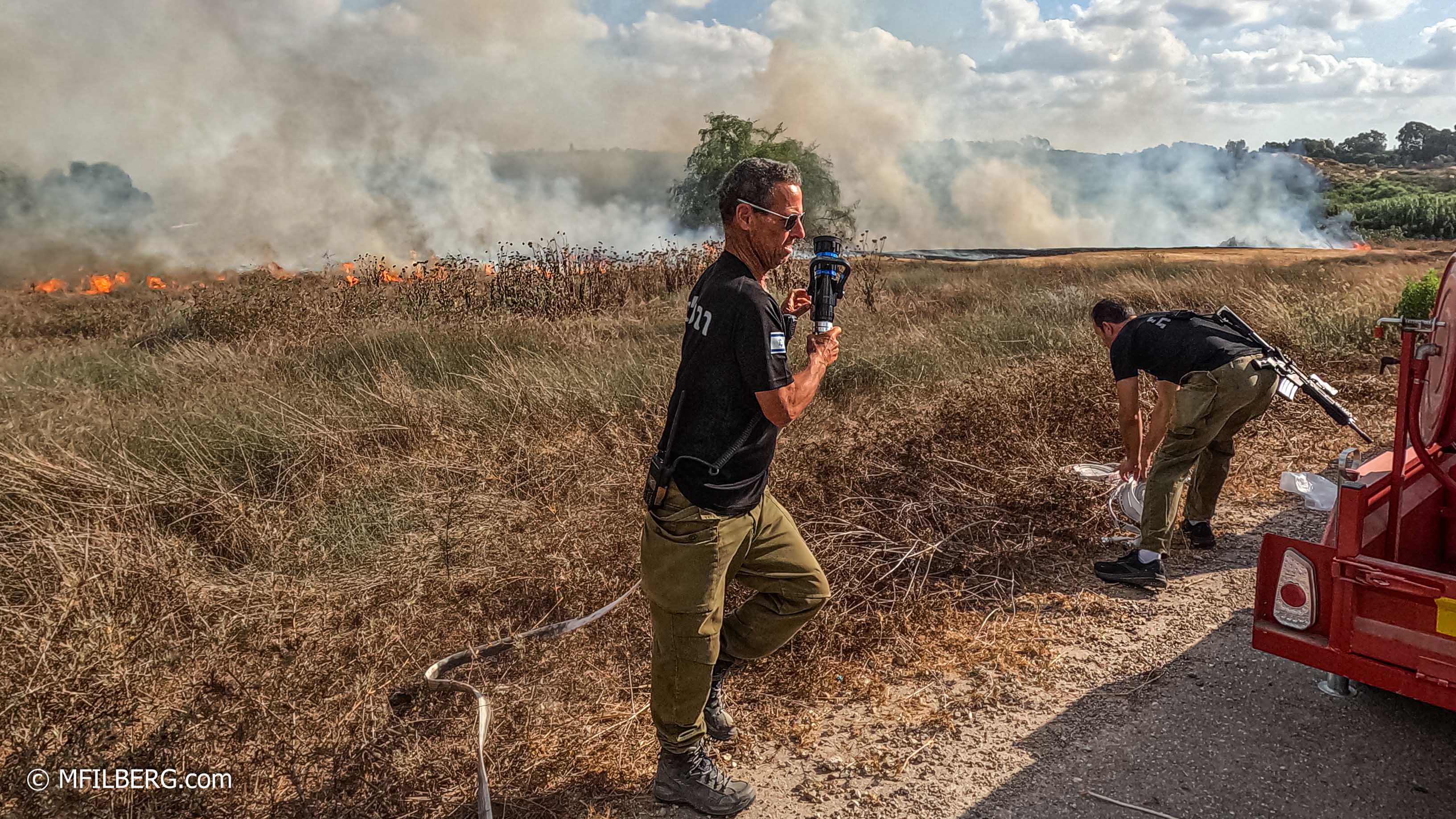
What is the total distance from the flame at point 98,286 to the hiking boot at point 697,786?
14605mm

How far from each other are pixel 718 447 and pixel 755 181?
2.60ft

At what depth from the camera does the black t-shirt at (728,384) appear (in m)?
2.22

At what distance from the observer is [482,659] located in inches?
125

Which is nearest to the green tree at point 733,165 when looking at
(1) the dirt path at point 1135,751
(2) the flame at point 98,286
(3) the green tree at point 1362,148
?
(2) the flame at point 98,286

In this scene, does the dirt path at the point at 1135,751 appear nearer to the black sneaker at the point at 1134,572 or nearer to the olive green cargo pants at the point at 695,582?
the olive green cargo pants at the point at 695,582

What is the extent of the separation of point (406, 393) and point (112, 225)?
16.6 metres

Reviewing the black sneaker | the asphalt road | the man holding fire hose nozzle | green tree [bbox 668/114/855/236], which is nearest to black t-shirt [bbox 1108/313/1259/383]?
the black sneaker

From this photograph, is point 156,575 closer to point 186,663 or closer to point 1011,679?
point 186,663

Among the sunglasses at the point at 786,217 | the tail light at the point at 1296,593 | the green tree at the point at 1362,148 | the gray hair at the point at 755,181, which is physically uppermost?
the green tree at the point at 1362,148

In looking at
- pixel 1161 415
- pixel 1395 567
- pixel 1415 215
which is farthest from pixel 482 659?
pixel 1415 215

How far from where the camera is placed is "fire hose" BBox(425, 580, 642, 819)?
7.67 feet

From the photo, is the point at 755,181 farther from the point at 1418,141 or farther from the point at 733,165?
the point at 1418,141

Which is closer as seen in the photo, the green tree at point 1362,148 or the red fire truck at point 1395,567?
the red fire truck at point 1395,567

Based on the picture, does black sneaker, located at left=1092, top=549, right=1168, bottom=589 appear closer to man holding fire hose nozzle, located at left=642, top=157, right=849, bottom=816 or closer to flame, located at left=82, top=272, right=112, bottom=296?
man holding fire hose nozzle, located at left=642, top=157, right=849, bottom=816
